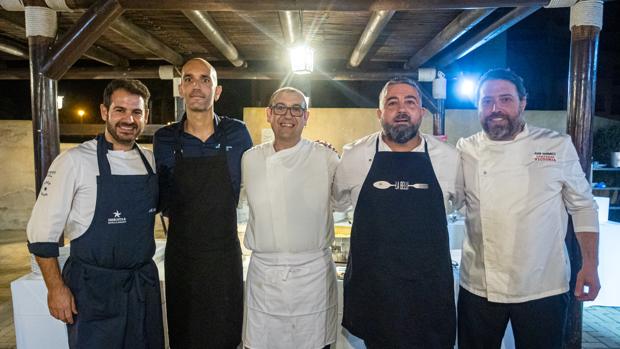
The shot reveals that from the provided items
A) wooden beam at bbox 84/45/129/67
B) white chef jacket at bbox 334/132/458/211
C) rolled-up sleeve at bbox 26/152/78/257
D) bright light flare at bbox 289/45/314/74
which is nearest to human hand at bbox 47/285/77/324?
rolled-up sleeve at bbox 26/152/78/257

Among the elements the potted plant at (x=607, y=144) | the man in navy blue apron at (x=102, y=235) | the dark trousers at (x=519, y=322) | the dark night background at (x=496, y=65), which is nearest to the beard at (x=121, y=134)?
the man in navy blue apron at (x=102, y=235)

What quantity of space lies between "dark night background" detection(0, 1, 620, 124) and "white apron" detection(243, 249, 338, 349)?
28.4ft

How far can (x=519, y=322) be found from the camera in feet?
7.38

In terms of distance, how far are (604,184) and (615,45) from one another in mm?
8264

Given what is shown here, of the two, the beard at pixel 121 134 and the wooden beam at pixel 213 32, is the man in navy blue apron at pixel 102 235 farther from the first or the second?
the wooden beam at pixel 213 32

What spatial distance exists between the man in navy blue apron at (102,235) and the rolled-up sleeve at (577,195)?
2.40m

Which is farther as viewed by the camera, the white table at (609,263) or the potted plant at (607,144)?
the potted plant at (607,144)

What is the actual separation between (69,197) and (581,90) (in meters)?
3.64

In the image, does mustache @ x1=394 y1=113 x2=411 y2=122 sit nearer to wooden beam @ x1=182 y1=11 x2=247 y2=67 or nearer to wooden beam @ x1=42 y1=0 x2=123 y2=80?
wooden beam @ x1=42 y1=0 x2=123 y2=80

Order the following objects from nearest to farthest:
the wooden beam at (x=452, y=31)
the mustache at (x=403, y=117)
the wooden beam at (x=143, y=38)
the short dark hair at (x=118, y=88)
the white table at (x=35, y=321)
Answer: the mustache at (x=403, y=117), the short dark hair at (x=118, y=88), the white table at (x=35, y=321), the wooden beam at (x=452, y=31), the wooden beam at (x=143, y=38)

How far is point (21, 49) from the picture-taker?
602 cm

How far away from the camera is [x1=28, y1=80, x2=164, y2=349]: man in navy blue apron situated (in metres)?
2.09

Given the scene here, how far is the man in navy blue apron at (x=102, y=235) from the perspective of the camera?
2.09 m

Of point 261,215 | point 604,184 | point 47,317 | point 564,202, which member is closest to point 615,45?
point 604,184
